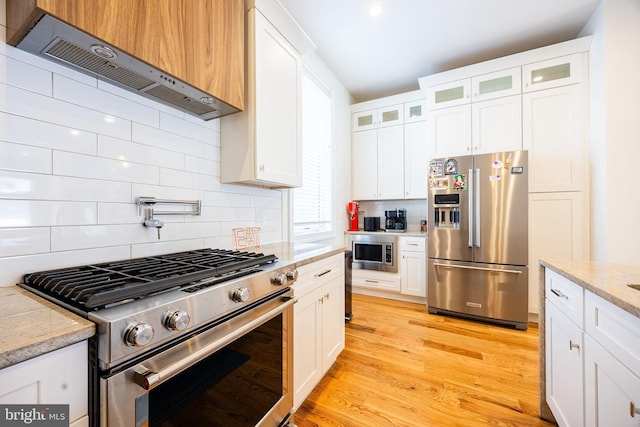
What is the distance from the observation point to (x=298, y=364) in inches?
57.4

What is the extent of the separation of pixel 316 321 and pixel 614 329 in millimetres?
1306

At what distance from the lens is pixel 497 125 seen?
2.88 m

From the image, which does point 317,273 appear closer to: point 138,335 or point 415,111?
point 138,335

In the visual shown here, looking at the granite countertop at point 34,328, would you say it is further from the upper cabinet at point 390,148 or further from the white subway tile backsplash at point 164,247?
the upper cabinet at point 390,148

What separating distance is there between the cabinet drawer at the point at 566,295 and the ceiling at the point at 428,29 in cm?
239

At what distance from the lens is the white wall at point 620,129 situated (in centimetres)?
225

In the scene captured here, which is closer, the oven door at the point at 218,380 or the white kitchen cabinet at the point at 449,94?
the oven door at the point at 218,380

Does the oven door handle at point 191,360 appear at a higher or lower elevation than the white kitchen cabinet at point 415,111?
lower

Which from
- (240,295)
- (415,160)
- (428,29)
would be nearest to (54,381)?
(240,295)

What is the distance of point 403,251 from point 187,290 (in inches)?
116

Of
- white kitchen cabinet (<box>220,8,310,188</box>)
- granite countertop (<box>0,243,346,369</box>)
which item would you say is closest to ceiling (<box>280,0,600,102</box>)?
white kitchen cabinet (<box>220,8,310,188</box>)

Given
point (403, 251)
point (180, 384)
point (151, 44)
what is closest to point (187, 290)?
point (180, 384)

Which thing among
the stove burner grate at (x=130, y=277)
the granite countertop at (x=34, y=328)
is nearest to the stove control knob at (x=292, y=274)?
the stove burner grate at (x=130, y=277)

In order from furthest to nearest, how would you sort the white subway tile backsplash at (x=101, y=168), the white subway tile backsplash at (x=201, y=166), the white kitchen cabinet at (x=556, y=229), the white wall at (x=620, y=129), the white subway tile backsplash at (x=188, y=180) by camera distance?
1. the white kitchen cabinet at (x=556, y=229)
2. the white wall at (x=620, y=129)
3. the white subway tile backsplash at (x=201, y=166)
4. the white subway tile backsplash at (x=188, y=180)
5. the white subway tile backsplash at (x=101, y=168)
